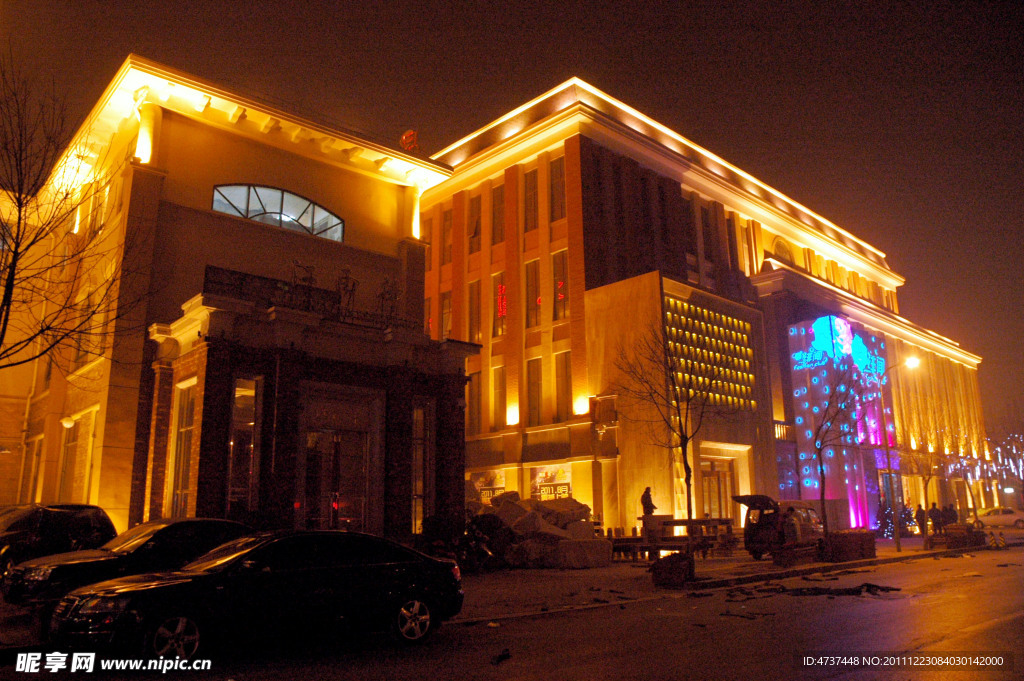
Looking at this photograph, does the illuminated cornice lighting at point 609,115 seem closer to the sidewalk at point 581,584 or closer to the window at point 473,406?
the window at point 473,406

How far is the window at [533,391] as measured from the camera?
37625 millimetres

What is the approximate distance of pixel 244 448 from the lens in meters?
19.2

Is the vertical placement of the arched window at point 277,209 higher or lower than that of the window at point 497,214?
lower

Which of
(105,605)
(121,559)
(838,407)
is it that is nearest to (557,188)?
(838,407)

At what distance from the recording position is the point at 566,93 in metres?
39.5

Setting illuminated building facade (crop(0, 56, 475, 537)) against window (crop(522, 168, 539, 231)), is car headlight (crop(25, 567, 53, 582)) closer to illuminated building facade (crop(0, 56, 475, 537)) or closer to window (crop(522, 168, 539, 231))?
illuminated building facade (crop(0, 56, 475, 537))

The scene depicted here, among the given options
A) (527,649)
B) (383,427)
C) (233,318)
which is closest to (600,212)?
(383,427)

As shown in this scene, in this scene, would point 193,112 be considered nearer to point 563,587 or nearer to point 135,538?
point 135,538

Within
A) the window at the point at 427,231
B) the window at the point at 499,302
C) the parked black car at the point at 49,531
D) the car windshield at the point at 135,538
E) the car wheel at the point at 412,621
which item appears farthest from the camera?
the window at the point at 427,231

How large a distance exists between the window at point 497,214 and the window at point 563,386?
29.0ft

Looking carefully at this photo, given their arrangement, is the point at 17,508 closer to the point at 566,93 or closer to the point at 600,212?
the point at 600,212

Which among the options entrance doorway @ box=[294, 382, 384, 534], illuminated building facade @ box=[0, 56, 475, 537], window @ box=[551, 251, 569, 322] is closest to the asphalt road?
entrance doorway @ box=[294, 382, 384, 534]

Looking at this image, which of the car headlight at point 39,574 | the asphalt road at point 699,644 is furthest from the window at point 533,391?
the car headlight at point 39,574

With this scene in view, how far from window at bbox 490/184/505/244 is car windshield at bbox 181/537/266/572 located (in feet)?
109
